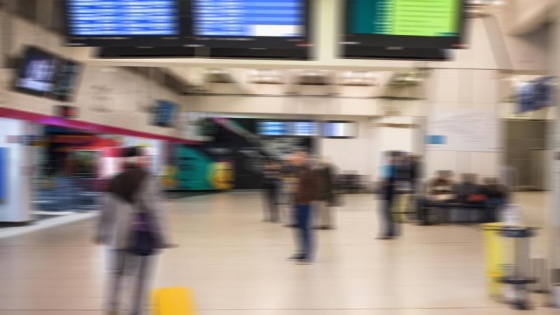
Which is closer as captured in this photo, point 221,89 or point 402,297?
point 402,297

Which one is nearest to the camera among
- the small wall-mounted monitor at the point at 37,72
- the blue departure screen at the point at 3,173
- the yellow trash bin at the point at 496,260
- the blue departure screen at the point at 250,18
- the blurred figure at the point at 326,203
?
the yellow trash bin at the point at 496,260

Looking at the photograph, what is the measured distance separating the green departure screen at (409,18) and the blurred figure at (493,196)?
7.72 meters

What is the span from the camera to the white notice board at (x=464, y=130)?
12.2 m

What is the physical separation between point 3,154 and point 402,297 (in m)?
8.97

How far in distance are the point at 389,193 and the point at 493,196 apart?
4.57 m

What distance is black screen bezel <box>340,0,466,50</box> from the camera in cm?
646

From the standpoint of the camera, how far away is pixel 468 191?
13.7 metres

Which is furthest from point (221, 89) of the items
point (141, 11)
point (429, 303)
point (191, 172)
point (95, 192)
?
point (429, 303)

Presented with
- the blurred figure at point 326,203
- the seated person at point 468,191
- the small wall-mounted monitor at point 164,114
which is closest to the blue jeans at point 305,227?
the blurred figure at point 326,203

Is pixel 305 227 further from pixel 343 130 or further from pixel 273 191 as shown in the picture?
pixel 343 130

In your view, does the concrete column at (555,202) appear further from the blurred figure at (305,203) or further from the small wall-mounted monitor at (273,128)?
the small wall-mounted monitor at (273,128)

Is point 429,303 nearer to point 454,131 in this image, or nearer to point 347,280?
point 347,280

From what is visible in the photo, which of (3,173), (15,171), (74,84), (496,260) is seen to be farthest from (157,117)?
(496,260)

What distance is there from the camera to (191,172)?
24859 millimetres
